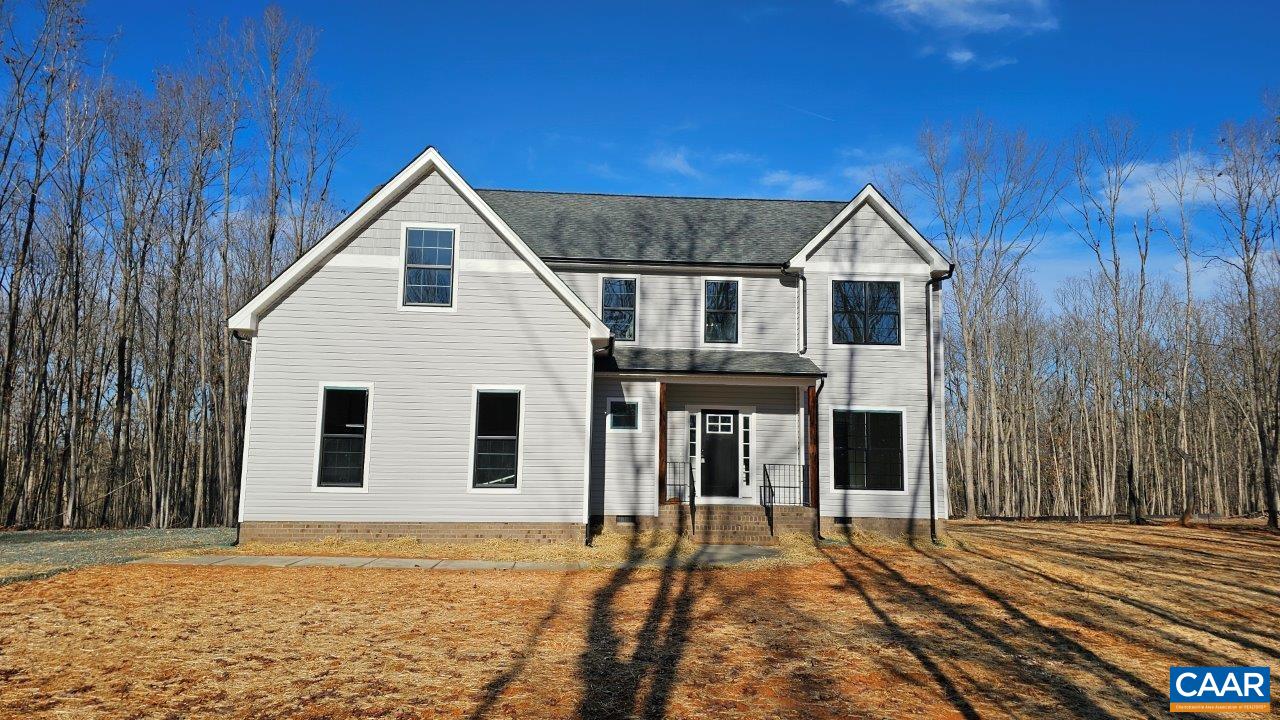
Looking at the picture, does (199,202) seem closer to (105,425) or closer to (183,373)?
(183,373)

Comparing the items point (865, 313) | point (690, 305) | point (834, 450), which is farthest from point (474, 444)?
point (865, 313)

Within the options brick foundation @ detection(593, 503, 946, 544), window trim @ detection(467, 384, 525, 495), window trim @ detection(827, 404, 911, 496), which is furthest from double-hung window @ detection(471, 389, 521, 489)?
window trim @ detection(827, 404, 911, 496)

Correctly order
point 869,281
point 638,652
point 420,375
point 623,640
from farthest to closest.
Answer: point 869,281 → point 420,375 → point 623,640 → point 638,652

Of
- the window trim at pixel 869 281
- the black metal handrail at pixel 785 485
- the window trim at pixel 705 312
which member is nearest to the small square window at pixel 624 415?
the window trim at pixel 705 312

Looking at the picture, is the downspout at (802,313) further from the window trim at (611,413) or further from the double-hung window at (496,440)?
the double-hung window at (496,440)

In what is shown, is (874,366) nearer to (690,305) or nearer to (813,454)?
(813,454)

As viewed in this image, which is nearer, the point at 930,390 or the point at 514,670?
the point at 514,670

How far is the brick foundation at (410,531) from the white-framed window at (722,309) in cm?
576

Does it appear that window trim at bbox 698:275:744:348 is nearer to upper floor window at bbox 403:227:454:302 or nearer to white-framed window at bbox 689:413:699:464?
white-framed window at bbox 689:413:699:464

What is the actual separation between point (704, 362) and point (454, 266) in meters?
5.69

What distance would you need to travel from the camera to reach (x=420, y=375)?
46.4ft

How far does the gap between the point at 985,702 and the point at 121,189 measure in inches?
1081

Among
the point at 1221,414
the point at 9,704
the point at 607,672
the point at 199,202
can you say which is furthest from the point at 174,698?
the point at 1221,414

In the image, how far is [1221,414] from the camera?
4103 cm
